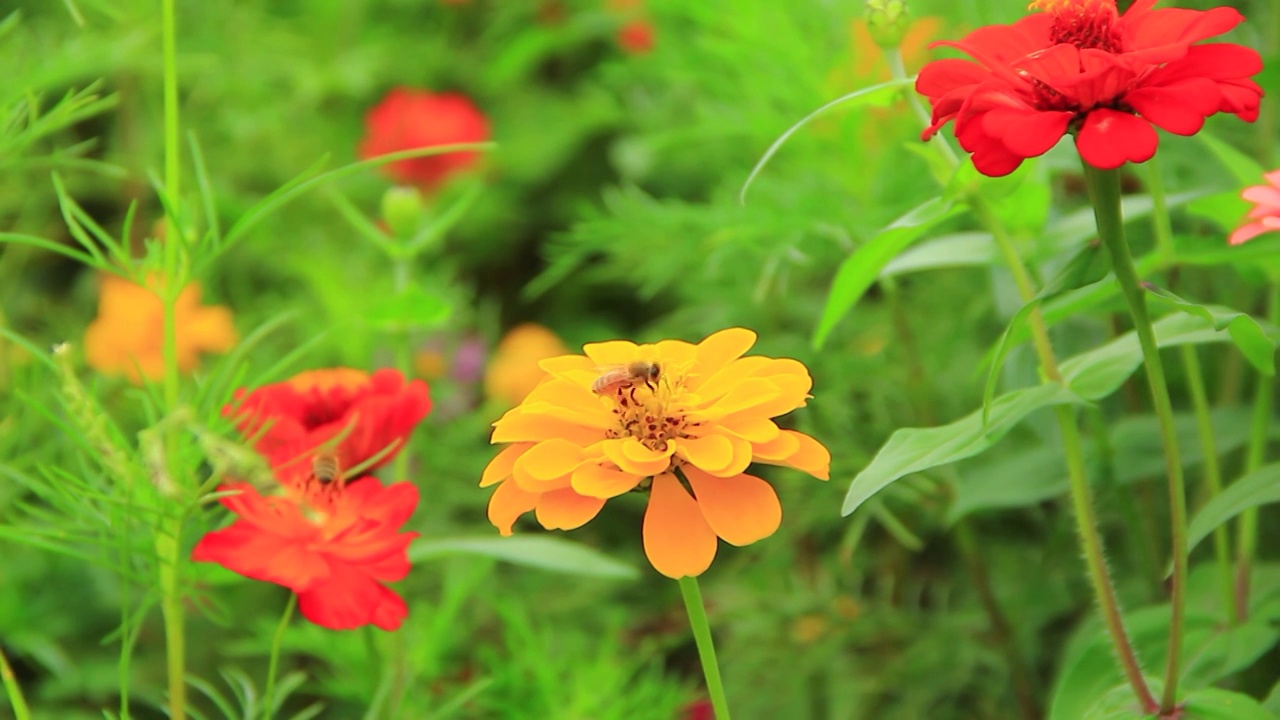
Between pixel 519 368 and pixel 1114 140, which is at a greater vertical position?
pixel 519 368

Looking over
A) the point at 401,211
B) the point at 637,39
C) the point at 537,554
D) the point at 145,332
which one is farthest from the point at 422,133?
the point at 537,554

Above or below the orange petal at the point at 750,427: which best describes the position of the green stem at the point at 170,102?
above

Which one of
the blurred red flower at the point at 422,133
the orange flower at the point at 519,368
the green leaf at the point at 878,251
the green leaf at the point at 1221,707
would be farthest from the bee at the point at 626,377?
the blurred red flower at the point at 422,133

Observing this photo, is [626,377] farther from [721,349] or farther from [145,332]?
[145,332]

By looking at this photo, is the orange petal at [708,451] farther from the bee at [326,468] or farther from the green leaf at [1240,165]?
the green leaf at [1240,165]

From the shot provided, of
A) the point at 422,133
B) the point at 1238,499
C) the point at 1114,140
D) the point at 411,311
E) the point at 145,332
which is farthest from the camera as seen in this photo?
the point at 422,133

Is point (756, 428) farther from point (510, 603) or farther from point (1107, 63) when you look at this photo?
point (510, 603)

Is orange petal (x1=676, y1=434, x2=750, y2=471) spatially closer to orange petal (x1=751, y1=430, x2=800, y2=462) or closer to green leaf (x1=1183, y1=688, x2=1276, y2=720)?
orange petal (x1=751, y1=430, x2=800, y2=462)

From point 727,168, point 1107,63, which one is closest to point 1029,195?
point 1107,63
